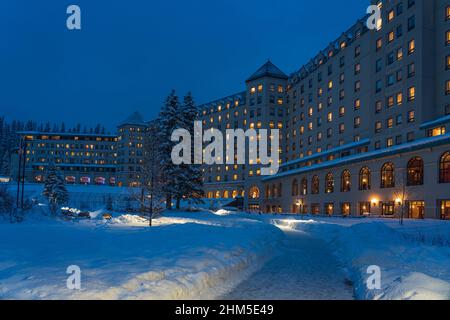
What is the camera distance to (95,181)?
156m

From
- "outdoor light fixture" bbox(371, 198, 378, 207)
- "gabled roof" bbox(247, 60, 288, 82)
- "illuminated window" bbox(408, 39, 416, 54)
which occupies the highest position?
"gabled roof" bbox(247, 60, 288, 82)

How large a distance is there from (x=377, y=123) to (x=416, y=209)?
17127 mm

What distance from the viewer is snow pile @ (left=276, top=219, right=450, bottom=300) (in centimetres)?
860

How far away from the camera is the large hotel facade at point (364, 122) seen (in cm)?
4200

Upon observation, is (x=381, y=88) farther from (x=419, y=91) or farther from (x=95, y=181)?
(x=95, y=181)

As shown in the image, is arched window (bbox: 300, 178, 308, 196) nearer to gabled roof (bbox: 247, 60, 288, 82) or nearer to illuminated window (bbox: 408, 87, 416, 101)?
illuminated window (bbox: 408, 87, 416, 101)

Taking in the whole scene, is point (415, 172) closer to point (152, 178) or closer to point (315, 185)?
point (315, 185)

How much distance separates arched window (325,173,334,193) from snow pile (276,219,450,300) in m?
33.6

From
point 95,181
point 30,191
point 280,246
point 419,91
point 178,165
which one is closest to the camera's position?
point 280,246

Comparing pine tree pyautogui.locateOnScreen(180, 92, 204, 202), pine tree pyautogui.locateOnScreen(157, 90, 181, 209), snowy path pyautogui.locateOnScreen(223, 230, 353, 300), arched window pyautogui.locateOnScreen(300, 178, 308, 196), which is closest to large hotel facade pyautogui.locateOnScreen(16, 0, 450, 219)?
arched window pyautogui.locateOnScreen(300, 178, 308, 196)

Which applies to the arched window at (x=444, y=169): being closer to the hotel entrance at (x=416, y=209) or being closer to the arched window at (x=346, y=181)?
the hotel entrance at (x=416, y=209)

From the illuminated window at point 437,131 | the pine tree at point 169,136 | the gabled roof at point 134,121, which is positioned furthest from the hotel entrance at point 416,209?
the gabled roof at point 134,121

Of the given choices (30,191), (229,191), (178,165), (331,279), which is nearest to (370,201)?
A: (178,165)

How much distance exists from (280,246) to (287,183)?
52776mm
